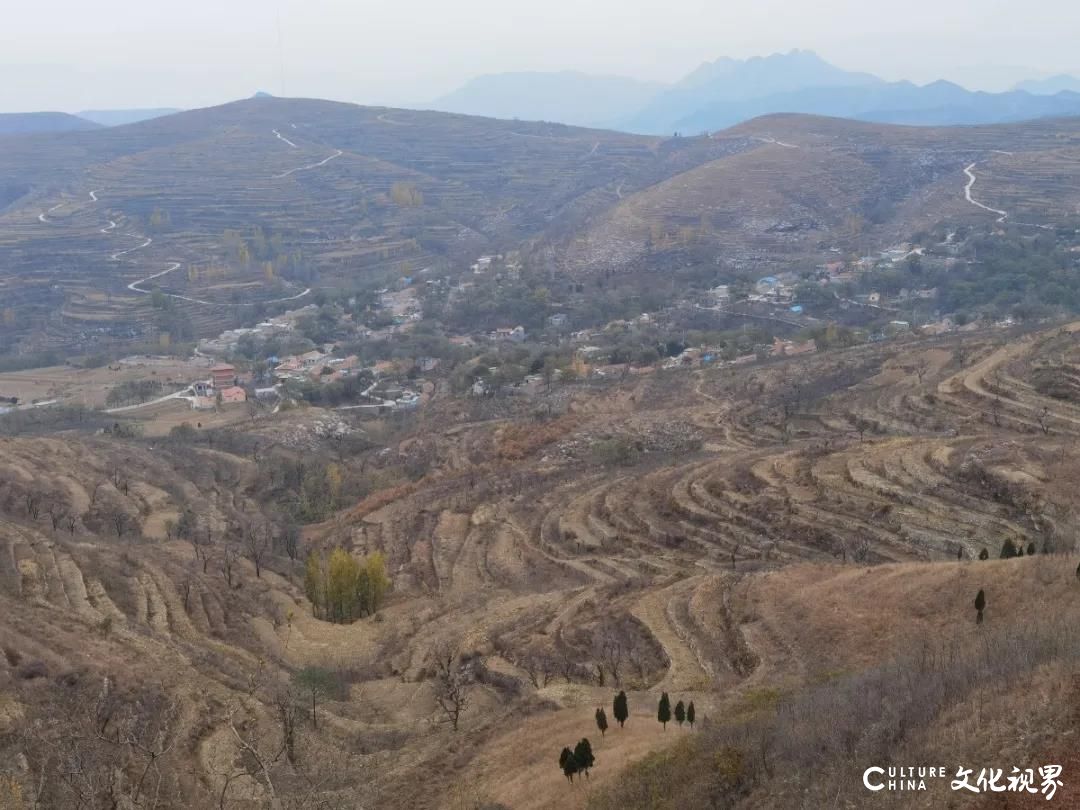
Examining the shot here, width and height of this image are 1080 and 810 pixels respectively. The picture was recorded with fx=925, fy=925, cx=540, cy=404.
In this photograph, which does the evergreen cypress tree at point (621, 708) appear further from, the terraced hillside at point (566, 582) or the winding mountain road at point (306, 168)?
the winding mountain road at point (306, 168)

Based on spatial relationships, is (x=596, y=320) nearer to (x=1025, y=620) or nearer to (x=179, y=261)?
(x=179, y=261)

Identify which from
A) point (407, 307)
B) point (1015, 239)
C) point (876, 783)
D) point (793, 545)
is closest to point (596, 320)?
point (407, 307)

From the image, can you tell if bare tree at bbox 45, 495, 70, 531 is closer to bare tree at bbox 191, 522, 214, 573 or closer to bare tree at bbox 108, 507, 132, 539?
bare tree at bbox 108, 507, 132, 539

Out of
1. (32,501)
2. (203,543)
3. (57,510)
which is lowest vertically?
(203,543)

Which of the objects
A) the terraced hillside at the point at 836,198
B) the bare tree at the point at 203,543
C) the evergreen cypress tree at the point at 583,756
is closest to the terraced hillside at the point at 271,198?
the terraced hillside at the point at 836,198

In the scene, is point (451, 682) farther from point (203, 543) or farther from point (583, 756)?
point (203, 543)

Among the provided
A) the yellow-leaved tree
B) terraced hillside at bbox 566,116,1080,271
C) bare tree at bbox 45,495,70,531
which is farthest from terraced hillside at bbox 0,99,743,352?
the yellow-leaved tree

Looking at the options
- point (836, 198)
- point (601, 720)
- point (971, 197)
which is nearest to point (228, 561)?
point (601, 720)

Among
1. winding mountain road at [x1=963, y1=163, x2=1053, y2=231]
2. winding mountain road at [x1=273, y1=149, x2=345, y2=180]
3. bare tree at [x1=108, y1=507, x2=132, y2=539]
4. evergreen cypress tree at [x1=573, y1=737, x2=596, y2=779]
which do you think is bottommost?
bare tree at [x1=108, y1=507, x2=132, y2=539]
